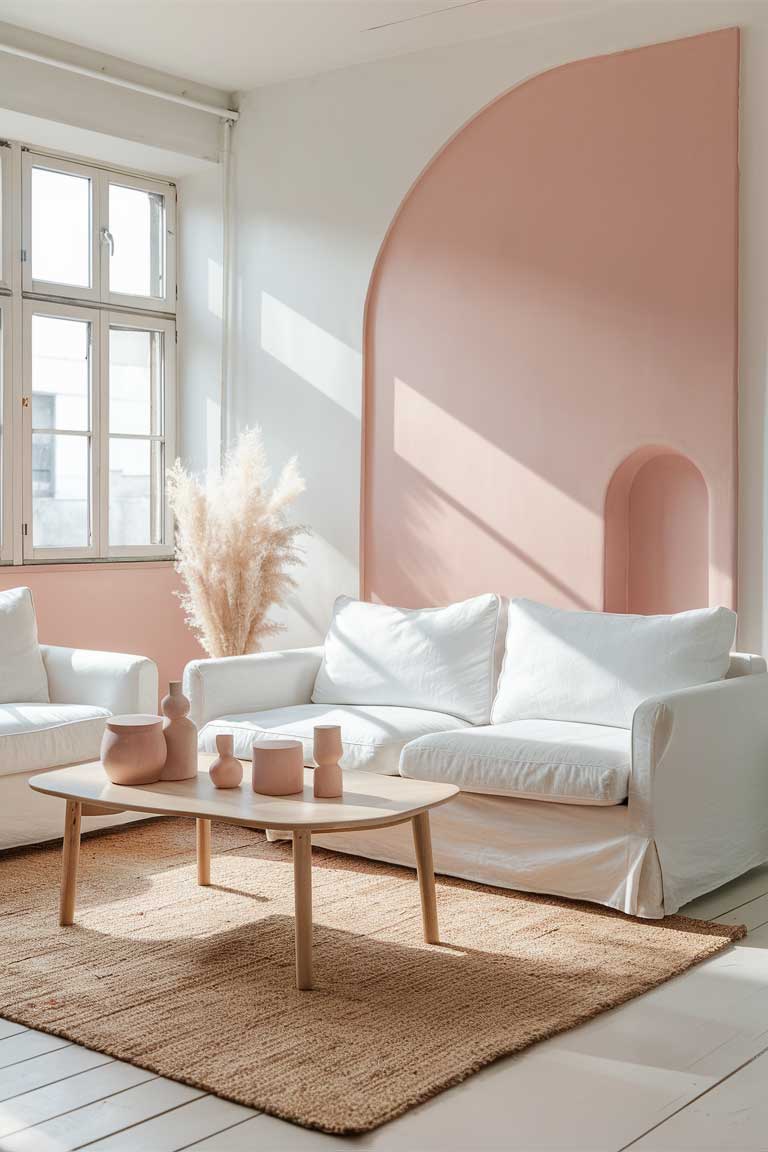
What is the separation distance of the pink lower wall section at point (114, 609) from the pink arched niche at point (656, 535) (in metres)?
2.10

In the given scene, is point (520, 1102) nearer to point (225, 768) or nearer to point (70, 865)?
point (225, 768)

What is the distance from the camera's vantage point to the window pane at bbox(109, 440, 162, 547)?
19.5ft

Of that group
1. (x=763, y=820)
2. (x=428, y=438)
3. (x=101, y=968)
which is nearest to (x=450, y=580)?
(x=428, y=438)

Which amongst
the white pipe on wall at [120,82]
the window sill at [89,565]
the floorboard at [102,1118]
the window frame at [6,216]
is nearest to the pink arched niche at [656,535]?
the window sill at [89,565]

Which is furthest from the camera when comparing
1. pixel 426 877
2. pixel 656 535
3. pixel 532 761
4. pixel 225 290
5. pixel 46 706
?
pixel 225 290

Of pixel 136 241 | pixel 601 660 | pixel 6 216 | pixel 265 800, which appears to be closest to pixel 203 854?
pixel 265 800

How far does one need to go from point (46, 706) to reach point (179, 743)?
1.13m

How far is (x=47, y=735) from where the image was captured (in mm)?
4234

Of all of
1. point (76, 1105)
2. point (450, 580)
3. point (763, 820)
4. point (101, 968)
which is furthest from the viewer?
point (450, 580)

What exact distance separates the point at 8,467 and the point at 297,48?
211 cm

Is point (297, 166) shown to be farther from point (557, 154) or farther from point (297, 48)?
point (557, 154)

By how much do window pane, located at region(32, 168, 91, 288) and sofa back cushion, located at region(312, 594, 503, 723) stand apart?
2134mm

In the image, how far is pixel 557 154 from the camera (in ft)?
16.0

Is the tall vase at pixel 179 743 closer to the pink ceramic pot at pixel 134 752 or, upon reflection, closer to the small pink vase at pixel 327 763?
the pink ceramic pot at pixel 134 752
